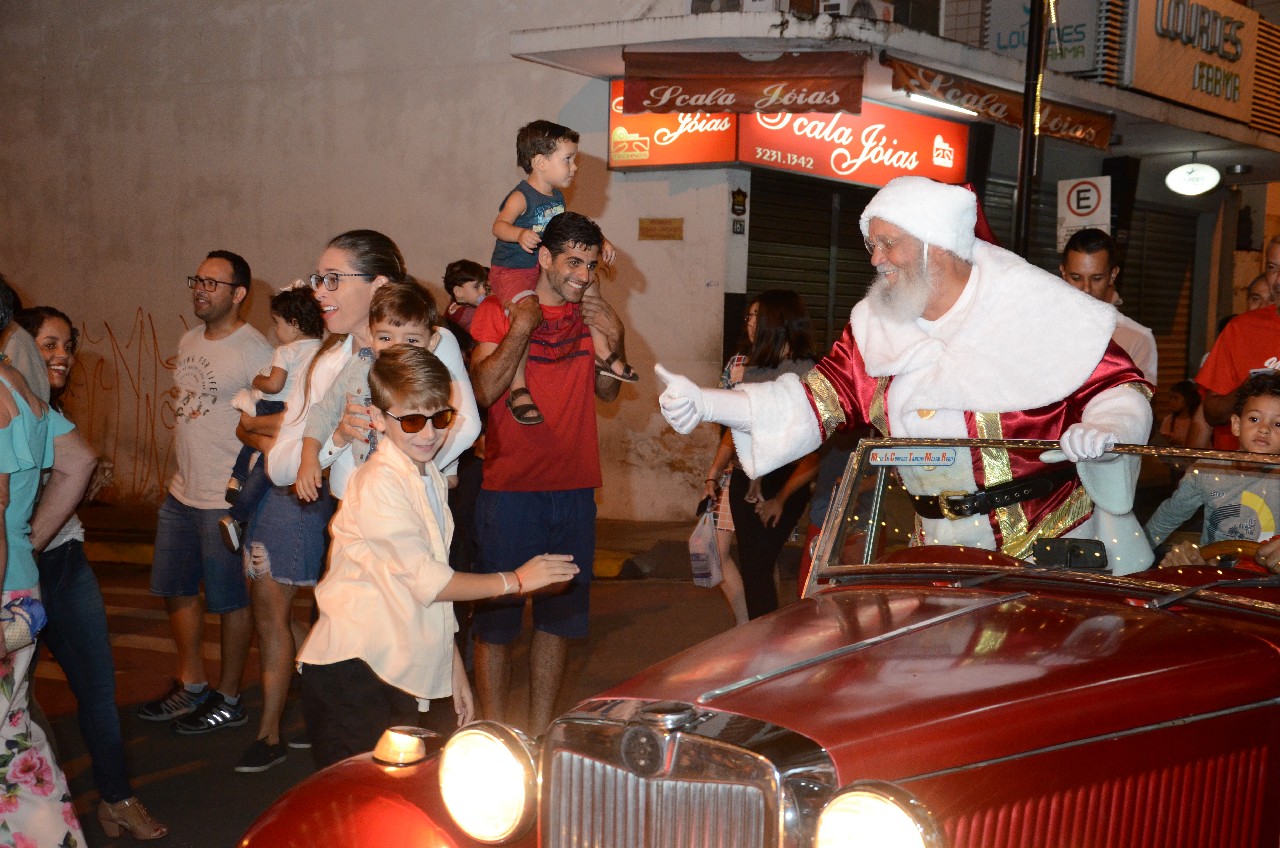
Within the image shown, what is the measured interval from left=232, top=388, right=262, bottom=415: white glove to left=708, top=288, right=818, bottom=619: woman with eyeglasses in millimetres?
2431

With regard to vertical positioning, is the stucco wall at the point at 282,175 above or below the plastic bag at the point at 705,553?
above

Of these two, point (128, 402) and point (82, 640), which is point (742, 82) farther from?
point (82, 640)

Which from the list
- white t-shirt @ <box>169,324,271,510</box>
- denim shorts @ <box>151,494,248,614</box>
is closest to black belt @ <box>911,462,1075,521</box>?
denim shorts @ <box>151,494,248,614</box>

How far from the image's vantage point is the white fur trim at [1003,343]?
3.74 metres

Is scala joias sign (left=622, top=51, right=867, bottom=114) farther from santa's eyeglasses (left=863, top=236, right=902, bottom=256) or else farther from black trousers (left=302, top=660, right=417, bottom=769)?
black trousers (left=302, top=660, right=417, bottom=769)

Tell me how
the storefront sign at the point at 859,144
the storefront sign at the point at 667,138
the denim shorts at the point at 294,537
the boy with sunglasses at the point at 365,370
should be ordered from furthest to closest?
the storefront sign at the point at 859,144 → the storefront sign at the point at 667,138 → the denim shorts at the point at 294,537 → the boy with sunglasses at the point at 365,370

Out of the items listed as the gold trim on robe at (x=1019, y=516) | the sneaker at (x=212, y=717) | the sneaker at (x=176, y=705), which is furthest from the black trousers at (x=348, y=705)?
the sneaker at (x=176, y=705)

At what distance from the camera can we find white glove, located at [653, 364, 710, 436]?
12.6 ft

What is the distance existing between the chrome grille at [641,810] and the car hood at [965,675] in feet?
0.51

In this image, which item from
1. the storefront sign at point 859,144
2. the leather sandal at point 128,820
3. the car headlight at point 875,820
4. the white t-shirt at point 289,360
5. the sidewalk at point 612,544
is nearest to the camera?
the car headlight at point 875,820

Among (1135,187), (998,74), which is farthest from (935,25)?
(1135,187)

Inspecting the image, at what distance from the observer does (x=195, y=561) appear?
19.8 ft

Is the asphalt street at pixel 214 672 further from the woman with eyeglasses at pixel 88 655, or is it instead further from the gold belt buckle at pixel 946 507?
the gold belt buckle at pixel 946 507

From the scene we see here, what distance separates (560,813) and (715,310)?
9130 mm
